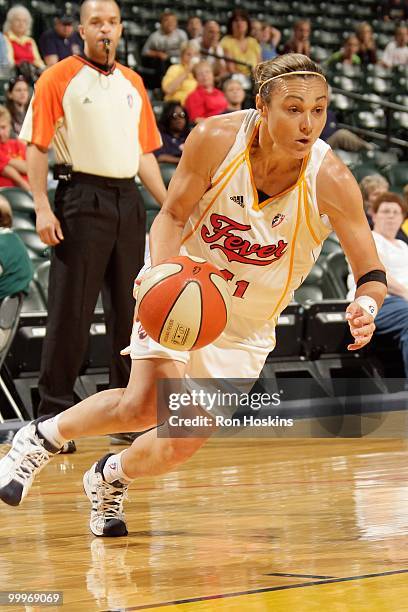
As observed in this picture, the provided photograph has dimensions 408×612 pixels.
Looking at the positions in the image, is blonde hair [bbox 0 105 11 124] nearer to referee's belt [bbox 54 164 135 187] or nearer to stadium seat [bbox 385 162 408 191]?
referee's belt [bbox 54 164 135 187]

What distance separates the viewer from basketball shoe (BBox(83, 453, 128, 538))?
4.04 meters

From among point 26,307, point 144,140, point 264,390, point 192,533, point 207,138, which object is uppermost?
point 207,138

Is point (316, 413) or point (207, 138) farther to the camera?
point (316, 413)

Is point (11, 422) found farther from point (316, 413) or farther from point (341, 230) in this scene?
point (341, 230)

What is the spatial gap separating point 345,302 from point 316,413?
1072 mm

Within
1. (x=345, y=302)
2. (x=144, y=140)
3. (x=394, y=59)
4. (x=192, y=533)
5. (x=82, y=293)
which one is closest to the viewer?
(x=192, y=533)

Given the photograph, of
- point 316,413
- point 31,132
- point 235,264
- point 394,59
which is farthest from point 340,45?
point 235,264

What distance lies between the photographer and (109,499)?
407 centimetres

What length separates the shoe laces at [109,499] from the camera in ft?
13.3

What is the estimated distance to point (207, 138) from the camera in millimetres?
3826

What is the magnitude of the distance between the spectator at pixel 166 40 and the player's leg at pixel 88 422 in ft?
31.6

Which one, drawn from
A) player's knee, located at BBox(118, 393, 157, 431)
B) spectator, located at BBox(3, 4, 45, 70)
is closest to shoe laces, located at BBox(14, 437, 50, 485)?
player's knee, located at BBox(118, 393, 157, 431)

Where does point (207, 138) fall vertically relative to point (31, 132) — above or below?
above

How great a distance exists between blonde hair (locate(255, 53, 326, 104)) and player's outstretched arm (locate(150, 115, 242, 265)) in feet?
0.60
